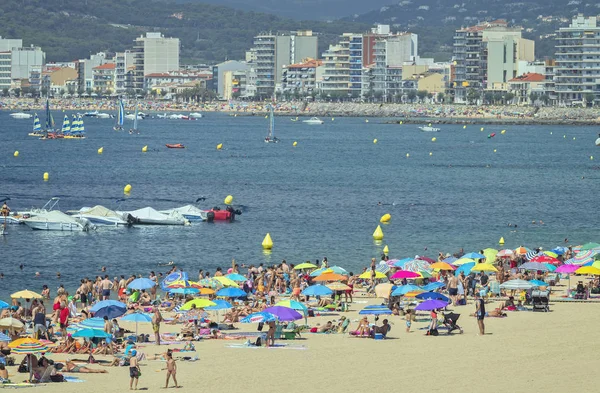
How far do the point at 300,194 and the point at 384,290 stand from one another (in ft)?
126

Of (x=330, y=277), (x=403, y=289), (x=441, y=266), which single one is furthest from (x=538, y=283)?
(x=330, y=277)

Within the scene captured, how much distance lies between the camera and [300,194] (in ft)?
244

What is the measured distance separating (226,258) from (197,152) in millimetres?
70898

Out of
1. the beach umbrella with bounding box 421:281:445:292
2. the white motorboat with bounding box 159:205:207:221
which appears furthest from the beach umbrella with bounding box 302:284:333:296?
the white motorboat with bounding box 159:205:207:221

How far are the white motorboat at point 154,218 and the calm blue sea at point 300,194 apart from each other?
2.73 feet

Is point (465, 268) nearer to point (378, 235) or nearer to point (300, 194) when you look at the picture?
point (378, 235)

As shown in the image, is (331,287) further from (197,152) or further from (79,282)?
(197,152)

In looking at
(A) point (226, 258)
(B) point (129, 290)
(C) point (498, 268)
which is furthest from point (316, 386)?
(A) point (226, 258)

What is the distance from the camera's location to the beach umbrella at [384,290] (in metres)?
36.0

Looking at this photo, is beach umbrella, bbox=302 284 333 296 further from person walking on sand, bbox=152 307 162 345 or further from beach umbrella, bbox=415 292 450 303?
person walking on sand, bbox=152 307 162 345

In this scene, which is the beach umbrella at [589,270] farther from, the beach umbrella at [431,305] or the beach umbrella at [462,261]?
the beach umbrella at [431,305]

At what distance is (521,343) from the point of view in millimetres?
30109

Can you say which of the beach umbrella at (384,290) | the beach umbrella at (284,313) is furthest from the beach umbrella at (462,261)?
the beach umbrella at (284,313)

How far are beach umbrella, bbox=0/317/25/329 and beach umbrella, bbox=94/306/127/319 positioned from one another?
2178mm
